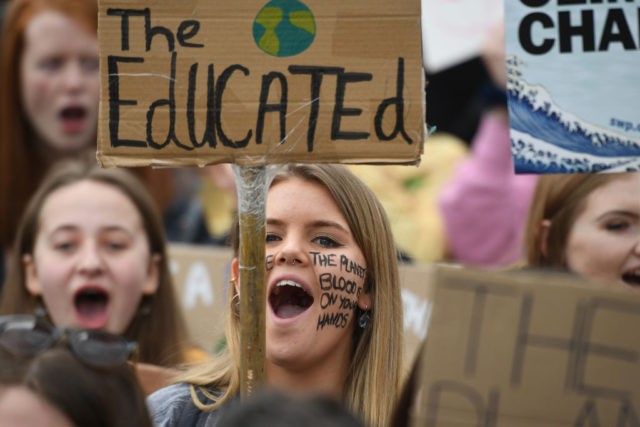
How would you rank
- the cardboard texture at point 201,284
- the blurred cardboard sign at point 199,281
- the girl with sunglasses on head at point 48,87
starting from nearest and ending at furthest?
the cardboard texture at point 201,284 < the blurred cardboard sign at point 199,281 < the girl with sunglasses on head at point 48,87

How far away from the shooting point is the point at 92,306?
176 inches

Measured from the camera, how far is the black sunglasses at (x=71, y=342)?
2.43m

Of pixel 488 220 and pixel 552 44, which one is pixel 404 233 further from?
pixel 552 44

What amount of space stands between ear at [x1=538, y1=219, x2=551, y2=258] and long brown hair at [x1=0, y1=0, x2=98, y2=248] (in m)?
2.30

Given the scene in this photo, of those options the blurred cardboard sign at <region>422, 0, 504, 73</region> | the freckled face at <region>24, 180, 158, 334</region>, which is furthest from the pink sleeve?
the freckled face at <region>24, 180, 158, 334</region>

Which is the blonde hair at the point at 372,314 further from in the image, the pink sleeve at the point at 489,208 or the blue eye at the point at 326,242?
the pink sleeve at the point at 489,208

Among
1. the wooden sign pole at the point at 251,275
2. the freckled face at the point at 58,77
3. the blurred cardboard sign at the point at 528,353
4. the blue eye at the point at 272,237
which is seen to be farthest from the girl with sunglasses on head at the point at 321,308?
the freckled face at the point at 58,77

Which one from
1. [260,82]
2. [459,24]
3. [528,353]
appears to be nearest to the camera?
[528,353]

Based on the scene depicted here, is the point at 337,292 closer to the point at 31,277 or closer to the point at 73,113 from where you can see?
the point at 31,277

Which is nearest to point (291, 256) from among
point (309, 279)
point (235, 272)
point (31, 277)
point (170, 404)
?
point (309, 279)

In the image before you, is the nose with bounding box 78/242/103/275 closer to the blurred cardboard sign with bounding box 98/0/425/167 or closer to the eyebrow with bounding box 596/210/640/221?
the blurred cardboard sign with bounding box 98/0/425/167

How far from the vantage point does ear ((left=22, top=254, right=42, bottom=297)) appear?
14.7 feet

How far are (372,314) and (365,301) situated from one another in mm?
39

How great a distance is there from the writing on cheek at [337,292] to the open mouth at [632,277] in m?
0.87
